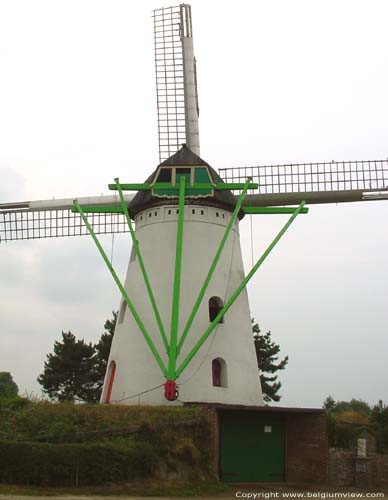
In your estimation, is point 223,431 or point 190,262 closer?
point 223,431

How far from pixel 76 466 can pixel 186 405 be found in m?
4.62

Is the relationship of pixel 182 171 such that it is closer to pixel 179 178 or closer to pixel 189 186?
pixel 179 178

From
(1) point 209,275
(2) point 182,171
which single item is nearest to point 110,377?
(1) point 209,275

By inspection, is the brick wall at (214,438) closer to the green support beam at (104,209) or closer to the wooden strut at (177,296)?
the wooden strut at (177,296)

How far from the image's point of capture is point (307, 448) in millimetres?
19578

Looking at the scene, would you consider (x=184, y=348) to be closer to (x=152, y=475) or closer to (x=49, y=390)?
(x=152, y=475)

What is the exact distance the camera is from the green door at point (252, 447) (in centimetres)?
1897

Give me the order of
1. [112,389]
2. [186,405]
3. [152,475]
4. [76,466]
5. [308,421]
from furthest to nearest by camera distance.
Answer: [112,389]
[308,421]
[186,405]
[152,475]
[76,466]

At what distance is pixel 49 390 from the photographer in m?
35.0

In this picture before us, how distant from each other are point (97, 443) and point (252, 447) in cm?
594

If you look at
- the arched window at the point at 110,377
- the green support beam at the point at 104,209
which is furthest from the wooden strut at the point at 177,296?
the arched window at the point at 110,377

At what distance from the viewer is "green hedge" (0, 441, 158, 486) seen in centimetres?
1406

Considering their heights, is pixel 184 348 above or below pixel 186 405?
above

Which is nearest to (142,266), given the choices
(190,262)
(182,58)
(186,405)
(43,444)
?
(190,262)
